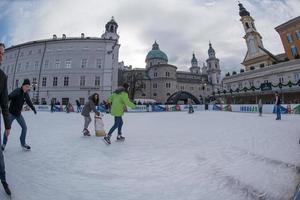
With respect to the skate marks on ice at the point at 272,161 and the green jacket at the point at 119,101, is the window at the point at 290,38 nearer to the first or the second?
the skate marks on ice at the point at 272,161

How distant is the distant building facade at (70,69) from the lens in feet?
116

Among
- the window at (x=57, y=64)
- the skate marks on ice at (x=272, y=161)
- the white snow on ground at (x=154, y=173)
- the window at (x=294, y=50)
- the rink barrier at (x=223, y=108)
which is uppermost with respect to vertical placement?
the window at (x=294, y=50)

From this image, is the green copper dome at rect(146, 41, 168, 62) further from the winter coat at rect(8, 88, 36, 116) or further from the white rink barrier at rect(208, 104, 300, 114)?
the winter coat at rect(8, 88, 36, 116)

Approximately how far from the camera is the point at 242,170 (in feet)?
9.84

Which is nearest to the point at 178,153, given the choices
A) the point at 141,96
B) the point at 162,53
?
the point at 141,96

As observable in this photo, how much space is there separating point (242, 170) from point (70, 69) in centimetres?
3819

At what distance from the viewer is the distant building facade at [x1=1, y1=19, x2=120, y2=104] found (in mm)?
35375

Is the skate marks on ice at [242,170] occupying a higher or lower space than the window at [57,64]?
lower

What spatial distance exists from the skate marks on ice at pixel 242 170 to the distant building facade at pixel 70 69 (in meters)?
33.5

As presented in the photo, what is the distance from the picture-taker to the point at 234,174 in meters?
2.83

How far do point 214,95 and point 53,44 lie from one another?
37438 mm

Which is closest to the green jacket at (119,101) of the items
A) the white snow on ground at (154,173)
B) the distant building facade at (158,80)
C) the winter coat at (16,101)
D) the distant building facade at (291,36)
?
the white snow on ground at (154,173)

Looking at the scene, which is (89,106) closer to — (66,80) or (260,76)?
Result: (66,80)

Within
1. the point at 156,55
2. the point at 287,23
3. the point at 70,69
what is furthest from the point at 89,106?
the point at 156,55
